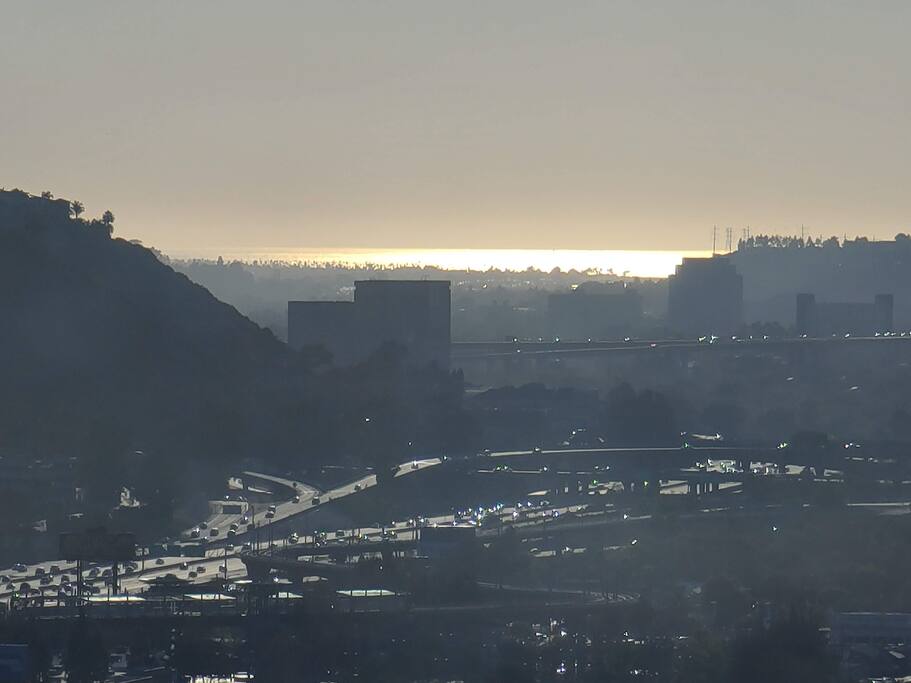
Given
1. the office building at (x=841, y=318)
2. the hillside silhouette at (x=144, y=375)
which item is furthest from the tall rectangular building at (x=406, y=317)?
the office building at (x=841, y=318)

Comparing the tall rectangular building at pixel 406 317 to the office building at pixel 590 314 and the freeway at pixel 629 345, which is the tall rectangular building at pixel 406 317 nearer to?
the freeway at pixel 629 345

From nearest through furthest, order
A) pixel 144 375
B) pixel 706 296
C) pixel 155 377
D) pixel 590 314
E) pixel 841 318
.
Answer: pixel 155 377
pixel 144 375
pixel 841 318
pixel 706 296
pixel 590 314

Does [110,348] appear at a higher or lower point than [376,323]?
lower

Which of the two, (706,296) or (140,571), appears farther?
(706,296)

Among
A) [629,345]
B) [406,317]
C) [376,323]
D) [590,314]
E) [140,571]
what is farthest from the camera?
[590,314]

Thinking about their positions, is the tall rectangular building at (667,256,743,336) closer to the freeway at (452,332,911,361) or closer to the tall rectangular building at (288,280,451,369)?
the freeway at (452,332,911,361)

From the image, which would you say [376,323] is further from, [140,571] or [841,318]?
[841,318]

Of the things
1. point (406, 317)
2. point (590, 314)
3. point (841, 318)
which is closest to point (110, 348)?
point (406, 317)

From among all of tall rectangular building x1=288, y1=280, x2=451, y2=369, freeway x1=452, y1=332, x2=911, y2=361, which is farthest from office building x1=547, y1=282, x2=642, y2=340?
tall rectangular building x1=288, y1=280, x2=451, y2=369
